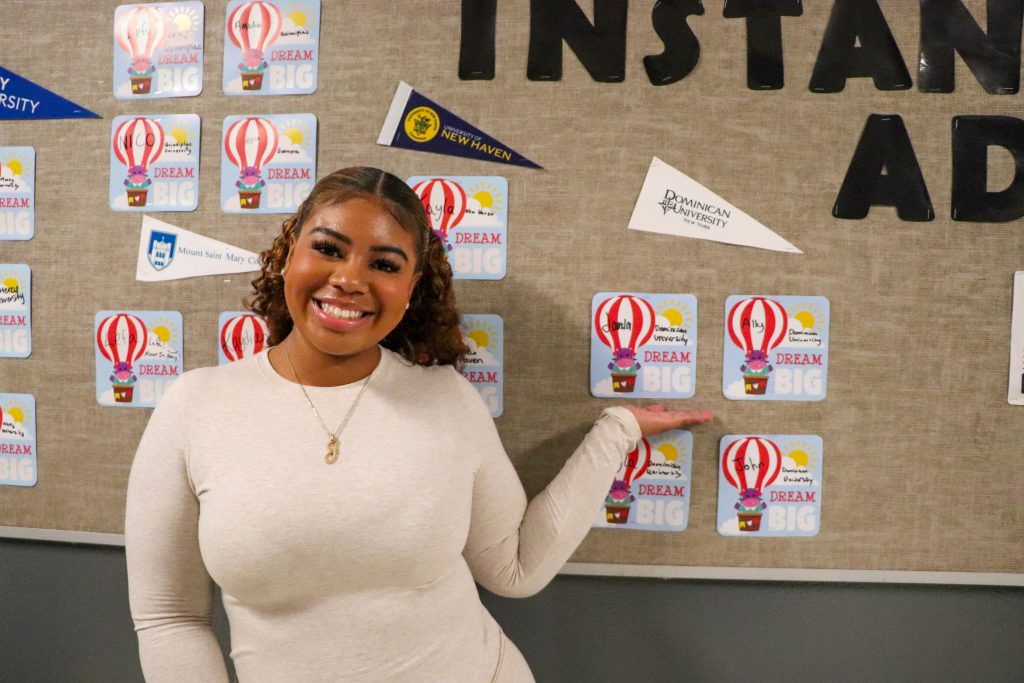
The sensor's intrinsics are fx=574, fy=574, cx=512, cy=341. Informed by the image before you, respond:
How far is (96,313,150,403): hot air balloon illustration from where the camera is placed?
1.04m

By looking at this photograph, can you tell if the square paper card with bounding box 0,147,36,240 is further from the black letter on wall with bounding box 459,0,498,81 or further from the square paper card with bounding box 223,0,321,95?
the black letter on wall with bounding box 459,0,498,81

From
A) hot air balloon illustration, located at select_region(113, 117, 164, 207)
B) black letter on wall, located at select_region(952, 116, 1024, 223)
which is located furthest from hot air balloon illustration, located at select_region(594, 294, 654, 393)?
hot air balloon illustration, located at select_region(113, 117, 164, 207)

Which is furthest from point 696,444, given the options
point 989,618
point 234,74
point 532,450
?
point 234,74

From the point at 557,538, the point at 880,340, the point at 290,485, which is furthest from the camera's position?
the point at 880,340

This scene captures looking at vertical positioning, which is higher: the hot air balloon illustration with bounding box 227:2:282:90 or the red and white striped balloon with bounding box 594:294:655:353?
the hot air balloon illustration with bounding box 227:2:282:90

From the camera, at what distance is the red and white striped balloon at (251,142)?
3.30ft

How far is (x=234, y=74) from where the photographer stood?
102 cm

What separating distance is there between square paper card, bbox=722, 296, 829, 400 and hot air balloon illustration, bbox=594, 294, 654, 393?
0.14m

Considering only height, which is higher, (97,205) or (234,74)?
(234,74)

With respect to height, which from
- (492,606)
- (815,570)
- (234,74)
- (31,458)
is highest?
(234,74)

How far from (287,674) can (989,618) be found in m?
1.16

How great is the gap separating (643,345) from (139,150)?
37.9 inches

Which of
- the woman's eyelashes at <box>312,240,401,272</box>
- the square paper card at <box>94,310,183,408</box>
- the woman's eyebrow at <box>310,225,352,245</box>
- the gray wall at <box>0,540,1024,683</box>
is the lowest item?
the gray wall at <box>0,540,1024,683</box>

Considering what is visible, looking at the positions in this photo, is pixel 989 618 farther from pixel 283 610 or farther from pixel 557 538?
pixel 283 610
